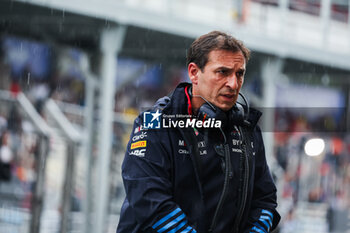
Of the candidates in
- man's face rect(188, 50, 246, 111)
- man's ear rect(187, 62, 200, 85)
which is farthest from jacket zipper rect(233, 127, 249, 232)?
man's ear rect(187, 62, 200, 85)

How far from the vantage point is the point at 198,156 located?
8.44ft

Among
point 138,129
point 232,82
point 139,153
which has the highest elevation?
point 232,82

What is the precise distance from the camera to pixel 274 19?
12.3 m

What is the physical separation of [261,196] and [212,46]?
80cm

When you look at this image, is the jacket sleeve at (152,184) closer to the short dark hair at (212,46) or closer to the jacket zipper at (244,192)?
the jacket zipper at (244,192)

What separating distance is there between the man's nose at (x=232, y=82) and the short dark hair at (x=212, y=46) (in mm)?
126

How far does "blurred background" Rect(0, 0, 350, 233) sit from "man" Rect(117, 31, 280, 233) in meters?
2.32

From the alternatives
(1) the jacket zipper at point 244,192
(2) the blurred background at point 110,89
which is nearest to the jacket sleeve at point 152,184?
(1) the jacket zipper at point 244,192

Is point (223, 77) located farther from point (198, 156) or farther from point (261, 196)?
point (261, 196)

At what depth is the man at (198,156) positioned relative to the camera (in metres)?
2.54

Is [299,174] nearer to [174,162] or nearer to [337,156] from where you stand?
[337,156]

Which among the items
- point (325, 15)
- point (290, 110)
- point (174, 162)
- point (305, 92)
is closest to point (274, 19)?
point (325, 15)

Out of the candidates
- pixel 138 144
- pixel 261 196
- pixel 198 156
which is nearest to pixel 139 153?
pixel 138 144

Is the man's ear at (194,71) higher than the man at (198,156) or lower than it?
higher
